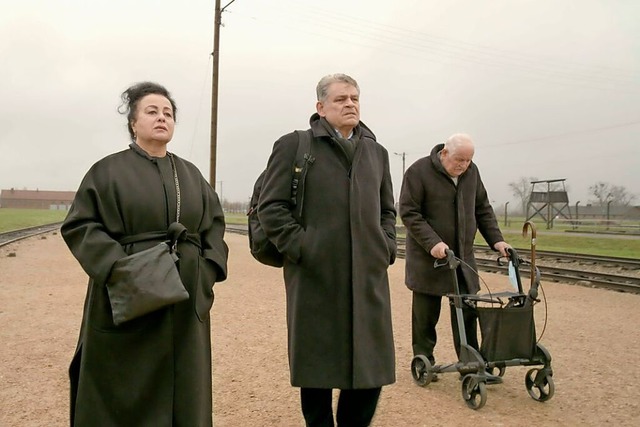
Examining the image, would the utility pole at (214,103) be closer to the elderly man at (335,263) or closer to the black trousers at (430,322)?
the black trousers at (430,322)

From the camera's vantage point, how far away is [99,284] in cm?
245

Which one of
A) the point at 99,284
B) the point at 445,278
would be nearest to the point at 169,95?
the point at 99,284

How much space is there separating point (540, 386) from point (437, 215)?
1.47 m

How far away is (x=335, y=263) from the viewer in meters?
2.91

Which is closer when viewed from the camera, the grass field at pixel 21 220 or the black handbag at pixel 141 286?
the black handbag at pixel 141 286

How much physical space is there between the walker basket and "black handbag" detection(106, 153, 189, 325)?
2.55 meters

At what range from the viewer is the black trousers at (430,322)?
15.3ft

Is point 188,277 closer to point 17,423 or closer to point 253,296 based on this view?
point 17,423

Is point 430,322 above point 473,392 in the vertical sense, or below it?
above

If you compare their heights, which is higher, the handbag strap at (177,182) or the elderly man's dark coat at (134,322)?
the handbag strap at (177,182)

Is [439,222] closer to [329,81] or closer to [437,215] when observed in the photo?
[437,215]

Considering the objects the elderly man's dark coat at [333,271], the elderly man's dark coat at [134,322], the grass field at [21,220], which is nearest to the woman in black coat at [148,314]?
the elderly man's dark coat at [134,322]

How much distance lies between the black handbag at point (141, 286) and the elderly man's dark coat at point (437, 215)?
2487 mm

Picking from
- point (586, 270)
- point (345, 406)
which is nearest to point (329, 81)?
point (345, 406)
